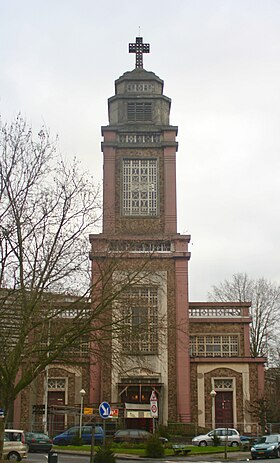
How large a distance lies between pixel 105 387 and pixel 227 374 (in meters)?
8.43

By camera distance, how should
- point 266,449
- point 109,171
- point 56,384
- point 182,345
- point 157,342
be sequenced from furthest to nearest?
point 109,171
point 56,384
point 182,345
point 157,342
point 266,449

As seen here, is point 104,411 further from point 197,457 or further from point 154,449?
point 197,457

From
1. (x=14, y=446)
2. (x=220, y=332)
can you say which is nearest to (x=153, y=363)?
(x=220, y=332)

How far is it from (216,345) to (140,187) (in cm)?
1297

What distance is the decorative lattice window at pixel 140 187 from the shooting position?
164ft

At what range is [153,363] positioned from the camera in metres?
45.3

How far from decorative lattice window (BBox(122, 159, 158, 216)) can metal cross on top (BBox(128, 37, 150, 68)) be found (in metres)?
10.4

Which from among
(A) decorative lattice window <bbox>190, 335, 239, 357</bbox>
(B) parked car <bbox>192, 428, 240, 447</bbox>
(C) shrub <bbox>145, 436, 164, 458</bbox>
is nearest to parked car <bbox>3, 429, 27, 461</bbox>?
(C) shrub <bbox>145, 436, 164, 458</bbox>

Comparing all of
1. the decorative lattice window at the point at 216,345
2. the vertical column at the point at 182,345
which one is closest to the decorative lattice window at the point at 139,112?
the vertical column at the point at 182,345

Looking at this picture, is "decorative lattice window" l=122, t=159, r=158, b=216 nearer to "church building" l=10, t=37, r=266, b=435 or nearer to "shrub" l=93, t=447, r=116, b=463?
"church building" l=10, t=37, r=266, b=435

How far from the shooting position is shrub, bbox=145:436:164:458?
30.8 meters

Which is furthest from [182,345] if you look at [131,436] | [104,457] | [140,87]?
[104,457]

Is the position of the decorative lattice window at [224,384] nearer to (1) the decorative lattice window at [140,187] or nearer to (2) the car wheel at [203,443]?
(2) the car wheel at [203,443]

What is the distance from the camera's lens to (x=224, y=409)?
150ft
